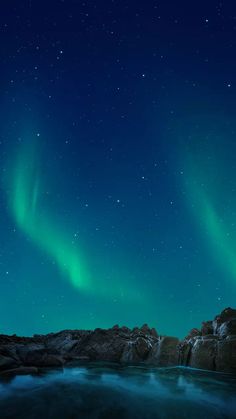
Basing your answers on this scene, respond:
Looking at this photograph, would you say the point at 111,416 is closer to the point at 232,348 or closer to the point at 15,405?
the point at 15,405

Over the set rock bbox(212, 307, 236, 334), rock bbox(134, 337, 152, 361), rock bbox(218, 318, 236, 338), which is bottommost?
rock bbox(134, 337, 152, 361)

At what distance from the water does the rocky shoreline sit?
2.23m

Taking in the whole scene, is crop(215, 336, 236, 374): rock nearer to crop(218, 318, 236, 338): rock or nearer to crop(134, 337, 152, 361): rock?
crop(218, 318, 236, 338): rock

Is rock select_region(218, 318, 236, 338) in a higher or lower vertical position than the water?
higher

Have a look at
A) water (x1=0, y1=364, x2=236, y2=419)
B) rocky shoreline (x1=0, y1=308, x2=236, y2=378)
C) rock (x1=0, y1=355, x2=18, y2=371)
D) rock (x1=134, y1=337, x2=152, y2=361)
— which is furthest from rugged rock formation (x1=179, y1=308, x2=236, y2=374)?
rock (x1=0, y1=355, x2=18, y2=371)

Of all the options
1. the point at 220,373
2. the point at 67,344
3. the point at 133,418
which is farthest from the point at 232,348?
the point at 67,344

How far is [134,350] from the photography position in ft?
81.2

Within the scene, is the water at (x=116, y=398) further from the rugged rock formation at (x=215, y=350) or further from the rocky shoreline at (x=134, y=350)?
the rocky shoreline at (x=134, y=350)

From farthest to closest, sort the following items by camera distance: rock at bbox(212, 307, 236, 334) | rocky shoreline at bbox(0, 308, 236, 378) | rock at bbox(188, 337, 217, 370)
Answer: rock at bbox(212, 307, 236, 334), rock at bbox(188, 337, 217, 370), rocky shoreline at bbox(0, 308, 236, 378)

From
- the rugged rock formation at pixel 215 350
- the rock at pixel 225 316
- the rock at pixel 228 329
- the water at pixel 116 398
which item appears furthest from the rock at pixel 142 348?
the water at pixel 116 398

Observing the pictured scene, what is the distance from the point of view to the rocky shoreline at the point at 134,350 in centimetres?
1693

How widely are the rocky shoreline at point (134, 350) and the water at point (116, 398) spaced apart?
7.33 ft

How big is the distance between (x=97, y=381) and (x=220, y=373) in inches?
330

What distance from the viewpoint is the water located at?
8.29 metres
